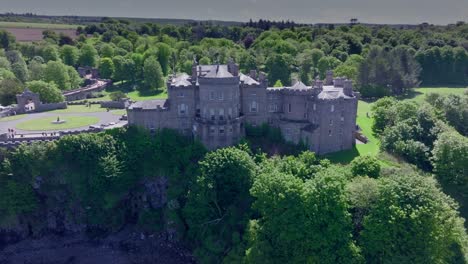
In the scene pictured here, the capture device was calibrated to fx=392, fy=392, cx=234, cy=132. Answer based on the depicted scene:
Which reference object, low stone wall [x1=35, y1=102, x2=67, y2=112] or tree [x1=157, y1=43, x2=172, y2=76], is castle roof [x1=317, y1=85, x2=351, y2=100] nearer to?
low stone wall [x1=35, y1=102, x2=67, y2=112]

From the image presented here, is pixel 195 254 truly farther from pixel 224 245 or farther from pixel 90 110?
pixel 90 110

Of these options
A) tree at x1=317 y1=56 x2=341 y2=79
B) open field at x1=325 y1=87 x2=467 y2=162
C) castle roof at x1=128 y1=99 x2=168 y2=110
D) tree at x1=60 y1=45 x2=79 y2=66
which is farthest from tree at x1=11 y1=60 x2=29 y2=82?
open field at x1=325 y1=87 x2=467 y2=162

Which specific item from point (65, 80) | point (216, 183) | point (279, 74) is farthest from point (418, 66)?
point (65, 80)

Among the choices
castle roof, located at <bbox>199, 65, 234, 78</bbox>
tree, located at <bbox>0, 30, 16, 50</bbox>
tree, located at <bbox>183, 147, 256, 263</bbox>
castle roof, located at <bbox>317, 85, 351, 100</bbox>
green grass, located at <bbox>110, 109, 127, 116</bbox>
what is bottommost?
tree, located at <bbox>183, 147, 256, 263</bbox>

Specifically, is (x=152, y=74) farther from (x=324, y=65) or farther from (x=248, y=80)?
(x=248, y=80)

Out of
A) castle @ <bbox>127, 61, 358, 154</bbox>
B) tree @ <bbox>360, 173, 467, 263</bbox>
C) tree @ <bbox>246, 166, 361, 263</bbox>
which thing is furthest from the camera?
castle @ <bbox>127, 61, 358, 154</bbox>

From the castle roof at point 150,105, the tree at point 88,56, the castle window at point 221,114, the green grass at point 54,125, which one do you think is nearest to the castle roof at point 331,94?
the castle window at point 221,114
